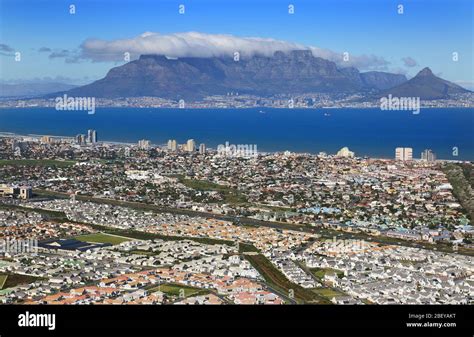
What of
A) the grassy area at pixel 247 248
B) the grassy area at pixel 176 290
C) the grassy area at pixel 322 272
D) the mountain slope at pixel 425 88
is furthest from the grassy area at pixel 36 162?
the mountain slope at pixel 425 88

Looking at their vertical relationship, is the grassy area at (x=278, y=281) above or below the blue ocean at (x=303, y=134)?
below

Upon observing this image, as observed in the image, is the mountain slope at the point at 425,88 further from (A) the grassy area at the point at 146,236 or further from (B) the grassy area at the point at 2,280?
(B) the grassy area at the point at 2,280

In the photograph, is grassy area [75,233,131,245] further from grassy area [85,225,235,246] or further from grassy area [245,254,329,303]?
grassy area [245,254,329,303]

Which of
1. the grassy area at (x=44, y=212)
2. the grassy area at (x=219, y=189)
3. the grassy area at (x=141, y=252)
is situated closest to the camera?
the grassy area at (x=141, y=252)

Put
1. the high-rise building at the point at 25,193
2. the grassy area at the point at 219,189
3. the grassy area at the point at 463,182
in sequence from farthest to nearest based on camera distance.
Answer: the high-rise building at the point at 25,193 → the grassy area at the point at 219,189 → the grassy area at the point at 463,182

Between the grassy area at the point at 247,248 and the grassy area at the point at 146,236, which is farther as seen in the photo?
the grassy area at the point at 146,236

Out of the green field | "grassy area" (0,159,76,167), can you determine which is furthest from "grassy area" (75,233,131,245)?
"grassy area" (0,159,76,167)

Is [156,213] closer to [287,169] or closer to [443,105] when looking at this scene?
[287,169]

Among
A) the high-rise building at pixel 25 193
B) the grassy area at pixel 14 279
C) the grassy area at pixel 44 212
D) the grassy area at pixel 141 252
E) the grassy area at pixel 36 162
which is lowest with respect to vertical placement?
the grassy area at pixel 141 252
